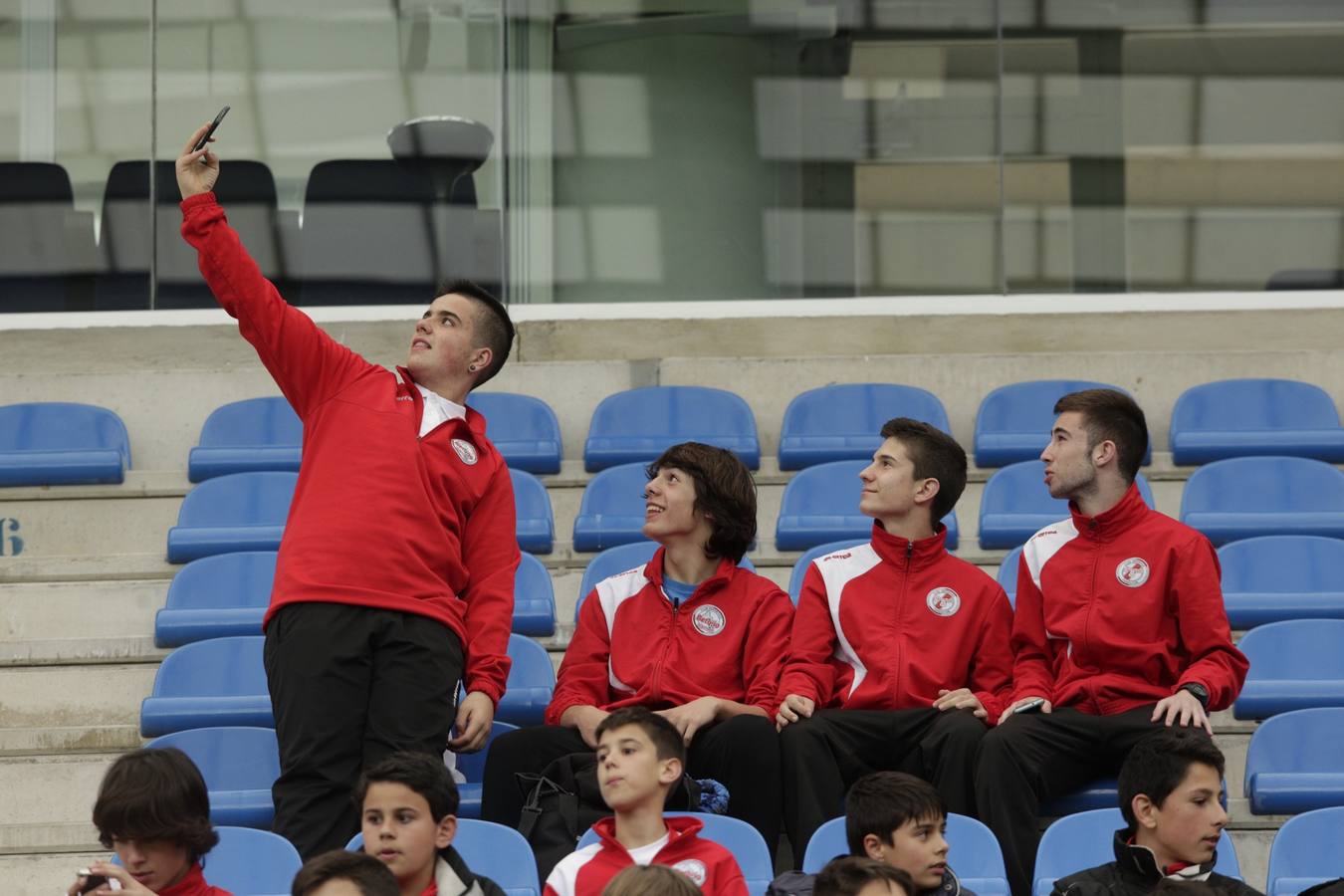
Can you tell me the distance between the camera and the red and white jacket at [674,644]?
435 centimetres

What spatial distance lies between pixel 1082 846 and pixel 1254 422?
2565 millimetres

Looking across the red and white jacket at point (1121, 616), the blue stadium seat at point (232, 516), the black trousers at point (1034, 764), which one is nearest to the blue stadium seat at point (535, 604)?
the blue stadium seat at point (232, 516)

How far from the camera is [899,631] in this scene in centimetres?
444

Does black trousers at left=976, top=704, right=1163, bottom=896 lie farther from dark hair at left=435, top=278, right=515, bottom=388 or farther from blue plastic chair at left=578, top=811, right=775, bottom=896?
dark hair at left=435, top=278, right=515, bottom=388

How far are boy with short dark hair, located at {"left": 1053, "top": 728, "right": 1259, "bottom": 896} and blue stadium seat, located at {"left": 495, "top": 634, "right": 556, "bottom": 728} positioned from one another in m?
1.38

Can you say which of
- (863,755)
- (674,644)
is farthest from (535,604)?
(863,755)

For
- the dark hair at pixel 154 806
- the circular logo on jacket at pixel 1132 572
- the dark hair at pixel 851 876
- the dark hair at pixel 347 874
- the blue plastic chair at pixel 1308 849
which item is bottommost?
the blue plastic chair at pixel 1308 849

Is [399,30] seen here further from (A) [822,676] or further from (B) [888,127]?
(A) [822,676]

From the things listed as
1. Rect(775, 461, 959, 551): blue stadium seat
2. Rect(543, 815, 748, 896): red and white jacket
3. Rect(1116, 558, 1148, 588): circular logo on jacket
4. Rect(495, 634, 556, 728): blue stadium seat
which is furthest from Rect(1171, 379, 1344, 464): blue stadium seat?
Rect(543, 815, 748, 896): red and white jacket

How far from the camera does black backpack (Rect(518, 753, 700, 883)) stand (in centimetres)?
387

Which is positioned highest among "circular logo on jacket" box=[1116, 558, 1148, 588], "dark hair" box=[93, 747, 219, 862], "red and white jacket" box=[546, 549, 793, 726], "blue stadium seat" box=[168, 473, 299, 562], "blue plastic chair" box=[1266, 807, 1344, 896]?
"blue stadium seat" box=[168, 473, 299, 562]

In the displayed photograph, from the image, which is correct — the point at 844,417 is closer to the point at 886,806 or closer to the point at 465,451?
the point at 465,451

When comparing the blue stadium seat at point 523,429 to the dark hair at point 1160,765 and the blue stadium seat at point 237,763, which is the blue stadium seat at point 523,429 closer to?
the blue stadium seat at point 237,763

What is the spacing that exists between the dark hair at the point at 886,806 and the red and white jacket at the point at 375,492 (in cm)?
82
